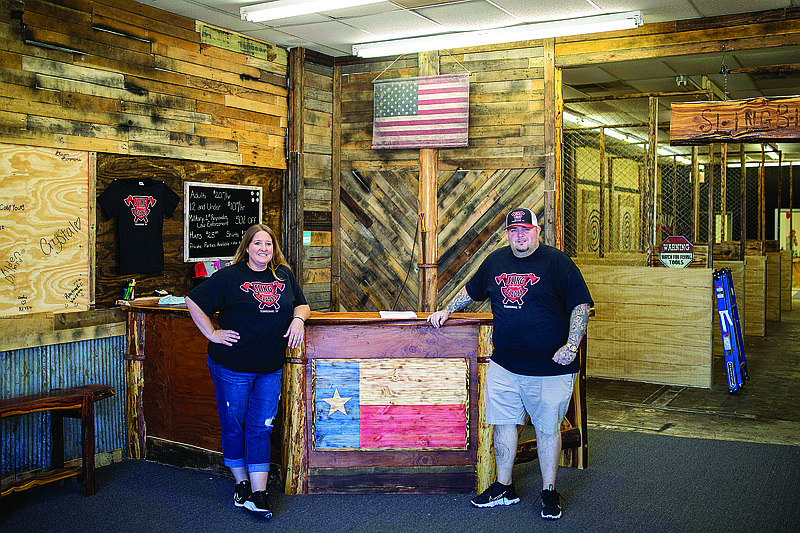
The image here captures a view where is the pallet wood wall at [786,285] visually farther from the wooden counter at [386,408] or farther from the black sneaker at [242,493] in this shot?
the black sneaker at [242,493]

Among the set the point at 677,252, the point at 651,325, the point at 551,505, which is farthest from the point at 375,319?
the point at 677,252

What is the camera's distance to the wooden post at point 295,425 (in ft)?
14.9

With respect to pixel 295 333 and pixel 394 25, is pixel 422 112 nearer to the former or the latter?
pixel 394 25

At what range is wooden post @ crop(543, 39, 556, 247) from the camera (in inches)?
263

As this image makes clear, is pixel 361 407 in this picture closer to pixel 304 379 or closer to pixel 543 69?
pixel 304 379

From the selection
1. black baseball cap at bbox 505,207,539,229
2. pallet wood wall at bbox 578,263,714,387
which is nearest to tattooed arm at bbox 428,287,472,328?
black baseball cap at bbox 505,207,539,229

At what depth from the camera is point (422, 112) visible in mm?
6957

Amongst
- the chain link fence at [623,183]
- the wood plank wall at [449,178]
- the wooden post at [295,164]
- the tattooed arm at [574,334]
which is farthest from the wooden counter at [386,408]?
the chain link fence at [623,183]

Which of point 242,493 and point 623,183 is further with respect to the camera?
point 623,183

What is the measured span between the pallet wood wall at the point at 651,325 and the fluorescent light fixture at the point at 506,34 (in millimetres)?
2863

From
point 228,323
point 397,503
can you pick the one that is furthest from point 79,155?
point 397,503

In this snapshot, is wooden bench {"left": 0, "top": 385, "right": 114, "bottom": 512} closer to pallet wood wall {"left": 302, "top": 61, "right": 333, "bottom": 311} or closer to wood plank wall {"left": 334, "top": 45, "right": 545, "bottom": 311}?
pallet wood wall {"left": 302, "top": 61, "right": 333, "bottom": 311}

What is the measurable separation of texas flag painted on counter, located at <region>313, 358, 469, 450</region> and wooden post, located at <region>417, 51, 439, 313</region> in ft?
8.47

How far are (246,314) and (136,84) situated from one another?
249 centimetres
